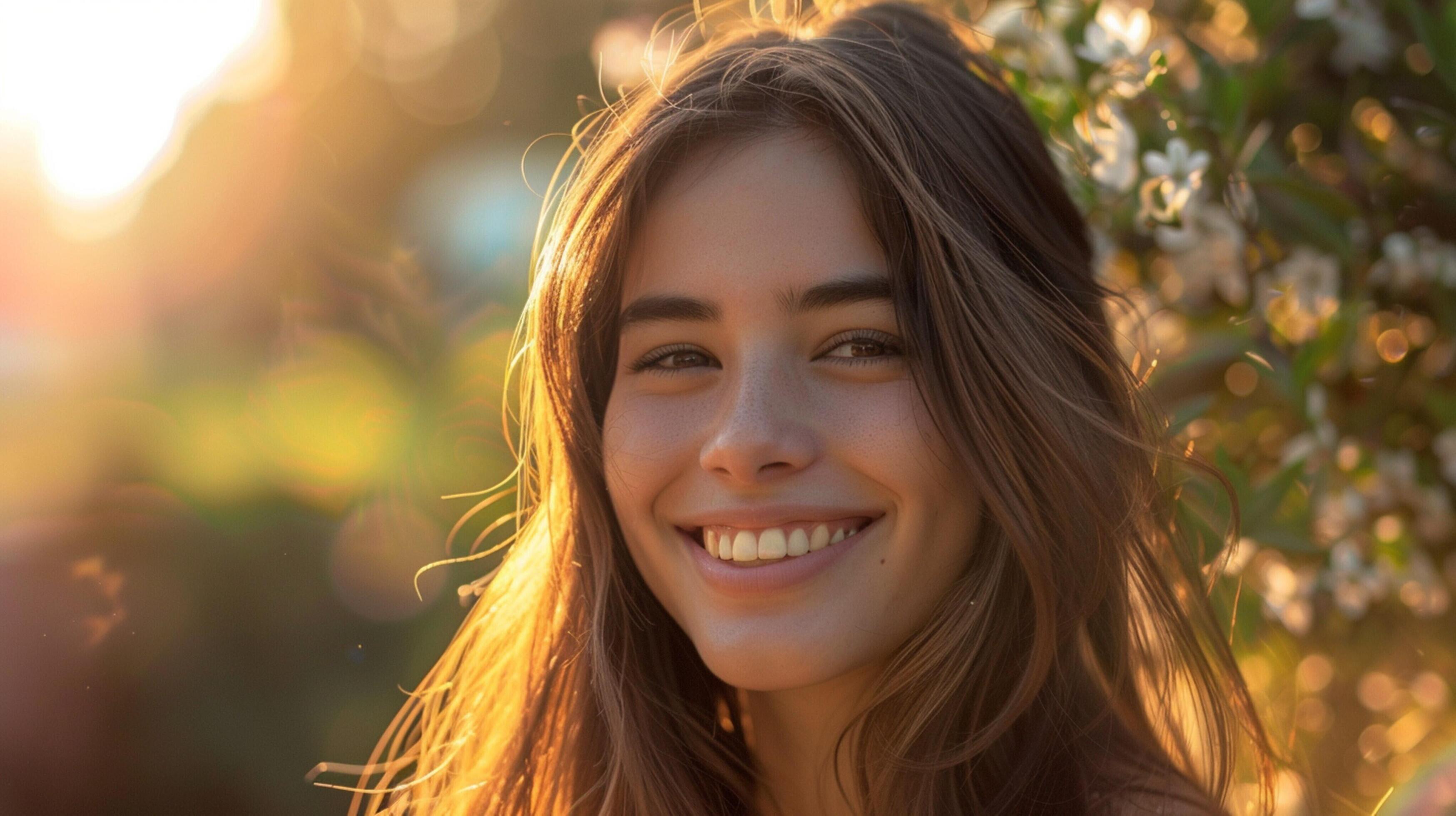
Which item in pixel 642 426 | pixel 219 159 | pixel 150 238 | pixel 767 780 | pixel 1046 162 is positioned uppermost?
pixel 219 159

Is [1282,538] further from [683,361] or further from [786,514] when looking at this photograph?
[683,361]

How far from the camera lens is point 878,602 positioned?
5.20 ft

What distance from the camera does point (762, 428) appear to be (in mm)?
1526

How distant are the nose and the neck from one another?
1.28 ft

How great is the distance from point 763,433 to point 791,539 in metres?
0.17

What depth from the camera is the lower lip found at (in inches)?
62.4

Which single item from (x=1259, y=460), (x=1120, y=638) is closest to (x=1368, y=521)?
(x=1259, y=460)

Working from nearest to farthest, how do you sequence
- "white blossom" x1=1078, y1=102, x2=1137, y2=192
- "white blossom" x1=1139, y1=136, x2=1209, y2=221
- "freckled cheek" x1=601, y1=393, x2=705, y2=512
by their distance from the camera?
"freckled cheek" x1=601, y1=393, x2=705, y2=512 → "white blossom" x1=1139, y1=136, x2=1209, y2=221 → "white blossom" x1=1078, y1=102, x2=1137, y2=192

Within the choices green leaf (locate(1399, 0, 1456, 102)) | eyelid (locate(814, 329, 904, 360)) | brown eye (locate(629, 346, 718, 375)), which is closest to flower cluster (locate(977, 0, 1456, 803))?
green leaf (locate(1399, 0, 1456, 102))

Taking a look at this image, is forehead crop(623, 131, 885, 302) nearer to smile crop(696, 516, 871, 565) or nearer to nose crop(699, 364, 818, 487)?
nose crop(699, 364, 818, 487)

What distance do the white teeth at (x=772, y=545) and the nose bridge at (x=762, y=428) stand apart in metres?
0.08

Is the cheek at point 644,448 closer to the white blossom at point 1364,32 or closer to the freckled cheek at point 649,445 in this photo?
the freckled cheek at point 649,445

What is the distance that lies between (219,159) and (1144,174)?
16.6 ft

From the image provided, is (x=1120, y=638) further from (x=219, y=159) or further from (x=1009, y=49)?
(x=219, y=159)
